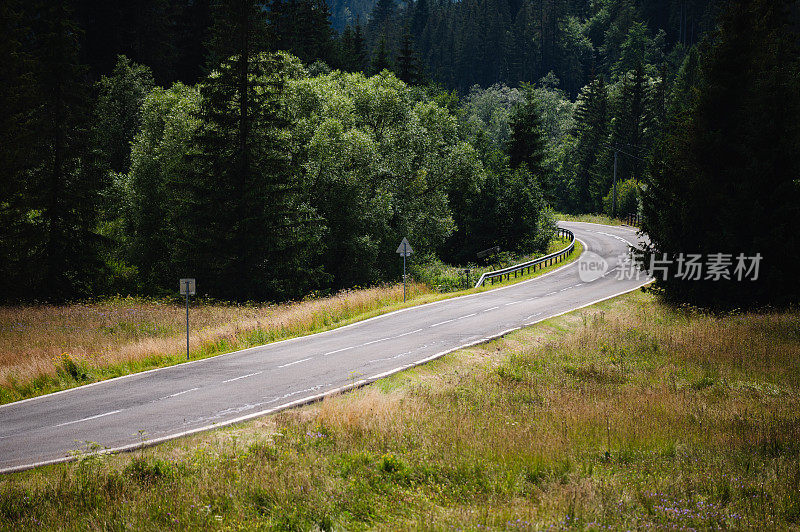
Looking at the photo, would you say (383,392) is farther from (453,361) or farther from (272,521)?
(272,521)

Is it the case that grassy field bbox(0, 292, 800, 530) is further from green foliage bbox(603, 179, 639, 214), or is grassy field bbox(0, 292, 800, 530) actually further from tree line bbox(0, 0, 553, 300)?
green foliage bbox(603, 179, 639, 214)

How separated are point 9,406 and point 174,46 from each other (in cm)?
5254

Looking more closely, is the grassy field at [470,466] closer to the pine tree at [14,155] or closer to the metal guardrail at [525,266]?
the metal guardrail at [525,266]

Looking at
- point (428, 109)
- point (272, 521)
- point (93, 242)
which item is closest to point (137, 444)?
point (272, 521)

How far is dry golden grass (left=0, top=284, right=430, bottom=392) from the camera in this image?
16234 millimetres

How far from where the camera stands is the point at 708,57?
2330cm

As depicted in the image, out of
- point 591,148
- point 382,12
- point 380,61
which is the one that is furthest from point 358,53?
point 382,12

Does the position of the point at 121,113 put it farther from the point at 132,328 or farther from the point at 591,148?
the point at 591,148

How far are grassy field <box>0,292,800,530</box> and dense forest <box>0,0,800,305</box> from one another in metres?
13.2

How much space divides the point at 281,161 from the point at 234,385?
20450 mm

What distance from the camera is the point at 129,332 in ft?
68.2

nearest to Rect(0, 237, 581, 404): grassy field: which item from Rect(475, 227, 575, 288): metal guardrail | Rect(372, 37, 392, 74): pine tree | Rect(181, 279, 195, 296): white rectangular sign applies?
Rect(181, 279, 195, 296): white rectangular sign

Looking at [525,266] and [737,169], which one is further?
[525,266]

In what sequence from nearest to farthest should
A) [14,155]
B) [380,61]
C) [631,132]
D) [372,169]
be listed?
[14,155] < [372,169] < [380,61] < [631,132]
